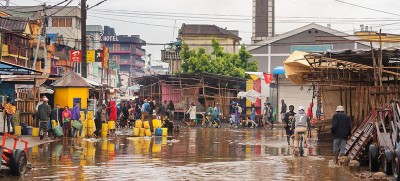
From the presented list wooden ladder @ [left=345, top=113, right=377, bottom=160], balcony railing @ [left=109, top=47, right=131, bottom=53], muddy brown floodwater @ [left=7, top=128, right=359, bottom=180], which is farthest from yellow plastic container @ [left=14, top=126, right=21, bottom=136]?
balcony railing @ [left=109, top=47, right=131, bottom=53]

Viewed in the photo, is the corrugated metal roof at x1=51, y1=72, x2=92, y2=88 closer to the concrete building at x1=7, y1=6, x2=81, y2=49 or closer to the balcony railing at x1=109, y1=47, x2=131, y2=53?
the concrete building at x1=7, y1=6, x2=81, y2=49

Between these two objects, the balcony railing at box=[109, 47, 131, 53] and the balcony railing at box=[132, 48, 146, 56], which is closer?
the balcony railing at box=[109, 47, 131, 53]

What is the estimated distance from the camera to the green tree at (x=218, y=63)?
6819 cm

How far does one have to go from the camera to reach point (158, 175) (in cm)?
1597

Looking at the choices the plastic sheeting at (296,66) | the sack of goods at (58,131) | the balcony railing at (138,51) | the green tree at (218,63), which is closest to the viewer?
the plastic sheeting at (296,66)

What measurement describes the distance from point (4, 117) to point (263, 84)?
108ft

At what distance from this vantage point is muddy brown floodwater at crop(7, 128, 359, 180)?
16.0 meters

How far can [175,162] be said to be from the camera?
19.4 meters

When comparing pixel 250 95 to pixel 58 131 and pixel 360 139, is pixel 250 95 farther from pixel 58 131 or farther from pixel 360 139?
pixel 360 139

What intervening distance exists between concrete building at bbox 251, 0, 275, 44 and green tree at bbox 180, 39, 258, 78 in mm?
14734

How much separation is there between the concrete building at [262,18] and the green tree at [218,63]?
14734mm

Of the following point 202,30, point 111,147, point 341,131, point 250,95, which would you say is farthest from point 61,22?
point 341,131

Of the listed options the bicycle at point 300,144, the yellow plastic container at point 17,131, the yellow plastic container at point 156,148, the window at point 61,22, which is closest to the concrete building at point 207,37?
the window at point 61,22

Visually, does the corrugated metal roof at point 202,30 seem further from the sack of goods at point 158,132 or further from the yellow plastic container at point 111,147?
the yellow plastic container at point 111,147
